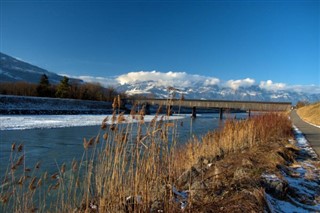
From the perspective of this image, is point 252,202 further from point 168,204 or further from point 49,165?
point 49,165

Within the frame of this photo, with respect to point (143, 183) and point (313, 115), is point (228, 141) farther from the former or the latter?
point (313, 115)

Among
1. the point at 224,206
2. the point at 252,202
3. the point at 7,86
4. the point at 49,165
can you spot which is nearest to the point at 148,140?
the point at 224,206

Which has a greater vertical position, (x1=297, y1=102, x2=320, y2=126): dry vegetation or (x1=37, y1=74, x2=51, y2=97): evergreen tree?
(x1=37, y1=74, x2=51, y2=97): evergreen tree

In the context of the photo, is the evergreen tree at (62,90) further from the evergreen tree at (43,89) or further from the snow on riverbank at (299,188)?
the snow on riverbank at (299,188)

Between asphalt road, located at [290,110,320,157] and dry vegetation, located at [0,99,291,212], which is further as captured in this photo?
asphalt road, located at [290,110,320,157]

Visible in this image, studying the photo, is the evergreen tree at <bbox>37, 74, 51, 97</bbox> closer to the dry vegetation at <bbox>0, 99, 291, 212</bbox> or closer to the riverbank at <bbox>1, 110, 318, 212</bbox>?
the dry vegetation at <bbox>0, 99, 291, 212</bbox>

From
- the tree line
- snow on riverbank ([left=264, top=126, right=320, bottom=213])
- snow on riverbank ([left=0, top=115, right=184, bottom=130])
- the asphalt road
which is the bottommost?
snow on riverbank ([left=0, top=115, right=184, bottom=130])

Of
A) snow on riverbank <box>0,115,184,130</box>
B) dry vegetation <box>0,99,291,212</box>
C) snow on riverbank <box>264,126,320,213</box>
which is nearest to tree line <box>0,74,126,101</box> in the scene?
snow on riverbank <box>0,115,184,130</box>

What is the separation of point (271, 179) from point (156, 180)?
8.95ft

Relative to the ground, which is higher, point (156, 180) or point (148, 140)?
point (148, 140)

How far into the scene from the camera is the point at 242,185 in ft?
17.3

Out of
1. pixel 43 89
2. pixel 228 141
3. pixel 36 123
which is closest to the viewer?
pixel 228 141

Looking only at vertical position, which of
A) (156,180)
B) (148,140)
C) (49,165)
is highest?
(148,140)

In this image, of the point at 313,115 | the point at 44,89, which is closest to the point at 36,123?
the point at 313,115
